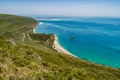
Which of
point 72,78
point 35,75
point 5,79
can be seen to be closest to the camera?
point 5,79

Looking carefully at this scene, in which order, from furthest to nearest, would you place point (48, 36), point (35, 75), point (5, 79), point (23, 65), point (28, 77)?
1. point (48, 36)
2. point (23, 65)
3. point (35, 75)
4. point (28, 77)
5. point (5, 79)

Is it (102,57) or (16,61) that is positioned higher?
(16,61)

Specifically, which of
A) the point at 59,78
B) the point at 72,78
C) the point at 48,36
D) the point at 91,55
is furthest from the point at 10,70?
the point at 48,36

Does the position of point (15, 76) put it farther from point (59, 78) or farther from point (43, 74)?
point (59, 78)

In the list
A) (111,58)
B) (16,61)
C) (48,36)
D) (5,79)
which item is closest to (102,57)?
(111,58)

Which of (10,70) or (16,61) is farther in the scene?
(16,61)

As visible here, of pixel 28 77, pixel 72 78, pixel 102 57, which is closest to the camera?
pixel 28 77

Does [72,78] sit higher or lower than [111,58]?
higher

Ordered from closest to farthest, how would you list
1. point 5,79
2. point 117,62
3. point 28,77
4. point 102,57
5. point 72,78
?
point 5,79
point 28,77
point 72,78
point 117,62
point 102,57

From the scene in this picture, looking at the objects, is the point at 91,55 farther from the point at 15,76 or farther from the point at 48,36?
the point at 15,76
